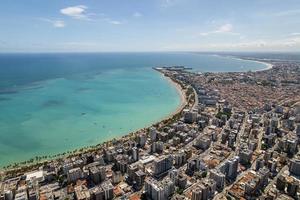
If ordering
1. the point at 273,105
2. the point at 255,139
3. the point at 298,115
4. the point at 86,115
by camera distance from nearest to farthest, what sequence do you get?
the point at 255,139, the point at 298,115, the point at 86,115, the point at 273,105

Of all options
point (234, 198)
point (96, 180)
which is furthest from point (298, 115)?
point (96, 180)

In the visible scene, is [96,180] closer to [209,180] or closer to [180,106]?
[209,180]

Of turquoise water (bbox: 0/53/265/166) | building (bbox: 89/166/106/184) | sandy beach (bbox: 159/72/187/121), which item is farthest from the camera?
sandy beach (bbox: 159/72/187/121)

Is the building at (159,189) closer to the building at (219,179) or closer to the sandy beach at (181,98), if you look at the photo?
the building at (219,179)

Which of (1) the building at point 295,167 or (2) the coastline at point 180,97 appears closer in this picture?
(1) the building at point 295,167

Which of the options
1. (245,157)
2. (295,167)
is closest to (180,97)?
(245,157)

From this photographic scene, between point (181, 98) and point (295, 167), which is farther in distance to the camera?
point (181, 98)

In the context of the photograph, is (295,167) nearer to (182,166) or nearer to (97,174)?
(182,166)

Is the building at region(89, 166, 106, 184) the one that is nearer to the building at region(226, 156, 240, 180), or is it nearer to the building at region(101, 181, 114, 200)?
the building at region(101, 181, 114, 200)

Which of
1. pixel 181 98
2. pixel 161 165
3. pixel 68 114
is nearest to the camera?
pixel 161 165

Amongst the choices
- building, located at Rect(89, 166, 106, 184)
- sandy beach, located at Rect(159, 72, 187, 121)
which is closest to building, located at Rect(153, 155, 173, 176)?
building, located at Rect(89, 166, 106, 184)

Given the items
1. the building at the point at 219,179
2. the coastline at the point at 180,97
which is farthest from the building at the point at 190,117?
the building at the point at 219,179
